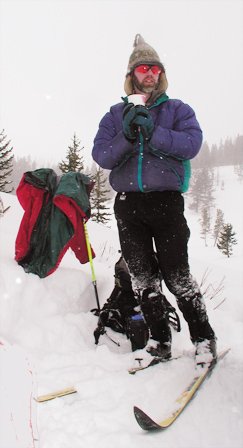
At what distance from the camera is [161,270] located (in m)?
2.71

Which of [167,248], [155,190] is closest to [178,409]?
[167,248]

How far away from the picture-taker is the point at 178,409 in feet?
6.45

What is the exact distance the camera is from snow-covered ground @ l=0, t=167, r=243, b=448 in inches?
69.6

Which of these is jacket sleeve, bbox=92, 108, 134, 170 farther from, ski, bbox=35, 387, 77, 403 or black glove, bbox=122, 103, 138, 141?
ski, bbox=35, 387, 77, 403

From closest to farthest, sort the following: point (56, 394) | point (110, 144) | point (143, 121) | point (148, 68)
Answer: point (56, 394) < point (143, 121) < point (110, 144) < point (148, 68)

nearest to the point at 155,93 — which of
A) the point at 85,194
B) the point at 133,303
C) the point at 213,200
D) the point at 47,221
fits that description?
the point at 85,194

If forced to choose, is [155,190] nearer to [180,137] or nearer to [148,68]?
[180,137]

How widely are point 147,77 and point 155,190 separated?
3.29 feet

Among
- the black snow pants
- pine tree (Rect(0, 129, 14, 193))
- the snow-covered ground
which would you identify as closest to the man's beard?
the black snow pants

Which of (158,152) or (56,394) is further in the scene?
(158,152)

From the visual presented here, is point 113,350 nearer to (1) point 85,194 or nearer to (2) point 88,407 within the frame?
(2) point 88,407

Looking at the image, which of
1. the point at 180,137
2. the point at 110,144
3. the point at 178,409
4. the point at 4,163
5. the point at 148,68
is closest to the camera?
the point at 178,409

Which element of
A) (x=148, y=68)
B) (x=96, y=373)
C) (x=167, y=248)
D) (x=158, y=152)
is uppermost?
(x=148, y=68)

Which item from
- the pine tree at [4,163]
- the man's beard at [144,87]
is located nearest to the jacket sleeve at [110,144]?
the man's beard at [144,87]
